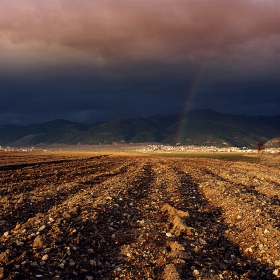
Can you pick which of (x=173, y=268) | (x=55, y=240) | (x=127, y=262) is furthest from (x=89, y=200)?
(x=173, y=268)

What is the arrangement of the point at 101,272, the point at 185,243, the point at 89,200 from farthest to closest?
the point at 89,200, the point at 185,243, the point at 101,272

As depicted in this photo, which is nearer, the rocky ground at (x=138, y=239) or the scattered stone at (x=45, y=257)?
the rocky ground at (x=138, y=239)

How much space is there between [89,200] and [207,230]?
8.78 metres

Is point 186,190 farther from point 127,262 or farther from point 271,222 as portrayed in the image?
point 127,262

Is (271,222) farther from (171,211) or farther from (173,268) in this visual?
(173,268)

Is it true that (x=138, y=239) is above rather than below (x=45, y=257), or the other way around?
below

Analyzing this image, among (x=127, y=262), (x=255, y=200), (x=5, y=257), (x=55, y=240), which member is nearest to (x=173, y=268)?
(x=127, y=262)

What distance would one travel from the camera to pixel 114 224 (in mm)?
14820

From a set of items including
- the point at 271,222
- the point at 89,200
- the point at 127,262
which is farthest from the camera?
the point at 89,200

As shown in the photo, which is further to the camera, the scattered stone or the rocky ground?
the scattered stone

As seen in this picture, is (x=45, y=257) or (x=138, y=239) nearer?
(x=45, y=257)

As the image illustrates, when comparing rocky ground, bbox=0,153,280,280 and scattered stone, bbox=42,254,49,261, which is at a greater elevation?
scattered stone, bbox=42,254,49,261

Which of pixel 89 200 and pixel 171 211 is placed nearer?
pixel 171 211

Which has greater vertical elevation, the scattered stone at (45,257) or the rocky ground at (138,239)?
the scattered stone at (45,257)
